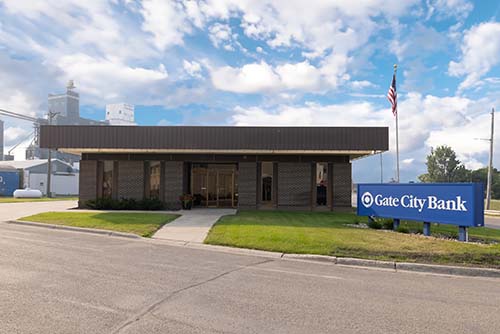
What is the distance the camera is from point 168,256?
9438mm

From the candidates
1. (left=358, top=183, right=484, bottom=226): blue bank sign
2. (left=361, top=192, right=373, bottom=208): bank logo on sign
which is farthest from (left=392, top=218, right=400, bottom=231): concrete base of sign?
(left=361, top=192, right=373, bottom=208): bank logo on sign

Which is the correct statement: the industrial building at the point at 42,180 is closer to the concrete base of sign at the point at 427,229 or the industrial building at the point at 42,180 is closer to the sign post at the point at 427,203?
the sign post at the point at 427,203

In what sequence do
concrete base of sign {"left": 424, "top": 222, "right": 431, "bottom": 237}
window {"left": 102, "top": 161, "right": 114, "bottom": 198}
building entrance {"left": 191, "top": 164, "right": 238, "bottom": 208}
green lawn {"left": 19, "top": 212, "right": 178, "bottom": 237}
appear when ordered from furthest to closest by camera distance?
building entrance {"left": 191, "top": 164, "right": 238, "bottom": 208} < window {"left": 102, "top": 161, "right": 114, "bottom": 198} < green lawn {"left": 19, "top": 212, "right": 178, "bottom": 237} < concrete base of sign {"left": 424, "top": 222, "right": 431, "bottom": 237}

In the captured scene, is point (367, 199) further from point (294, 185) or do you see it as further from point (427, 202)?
point (294, 185)

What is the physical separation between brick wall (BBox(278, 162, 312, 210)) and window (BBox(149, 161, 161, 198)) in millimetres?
6921

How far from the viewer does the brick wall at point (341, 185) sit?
22.1 m

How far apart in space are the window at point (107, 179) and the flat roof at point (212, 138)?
2.90m

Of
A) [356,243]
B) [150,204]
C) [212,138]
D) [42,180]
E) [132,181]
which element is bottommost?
[356,243]

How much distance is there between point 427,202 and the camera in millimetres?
12516

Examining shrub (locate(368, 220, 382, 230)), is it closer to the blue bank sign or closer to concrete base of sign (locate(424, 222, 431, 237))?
the blue bank sign

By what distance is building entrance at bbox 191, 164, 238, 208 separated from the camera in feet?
75.4

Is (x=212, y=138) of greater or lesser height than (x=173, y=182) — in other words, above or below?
above

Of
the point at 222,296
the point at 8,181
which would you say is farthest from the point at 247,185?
the point at 8,181

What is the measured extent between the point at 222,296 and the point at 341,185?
55.8 feet
